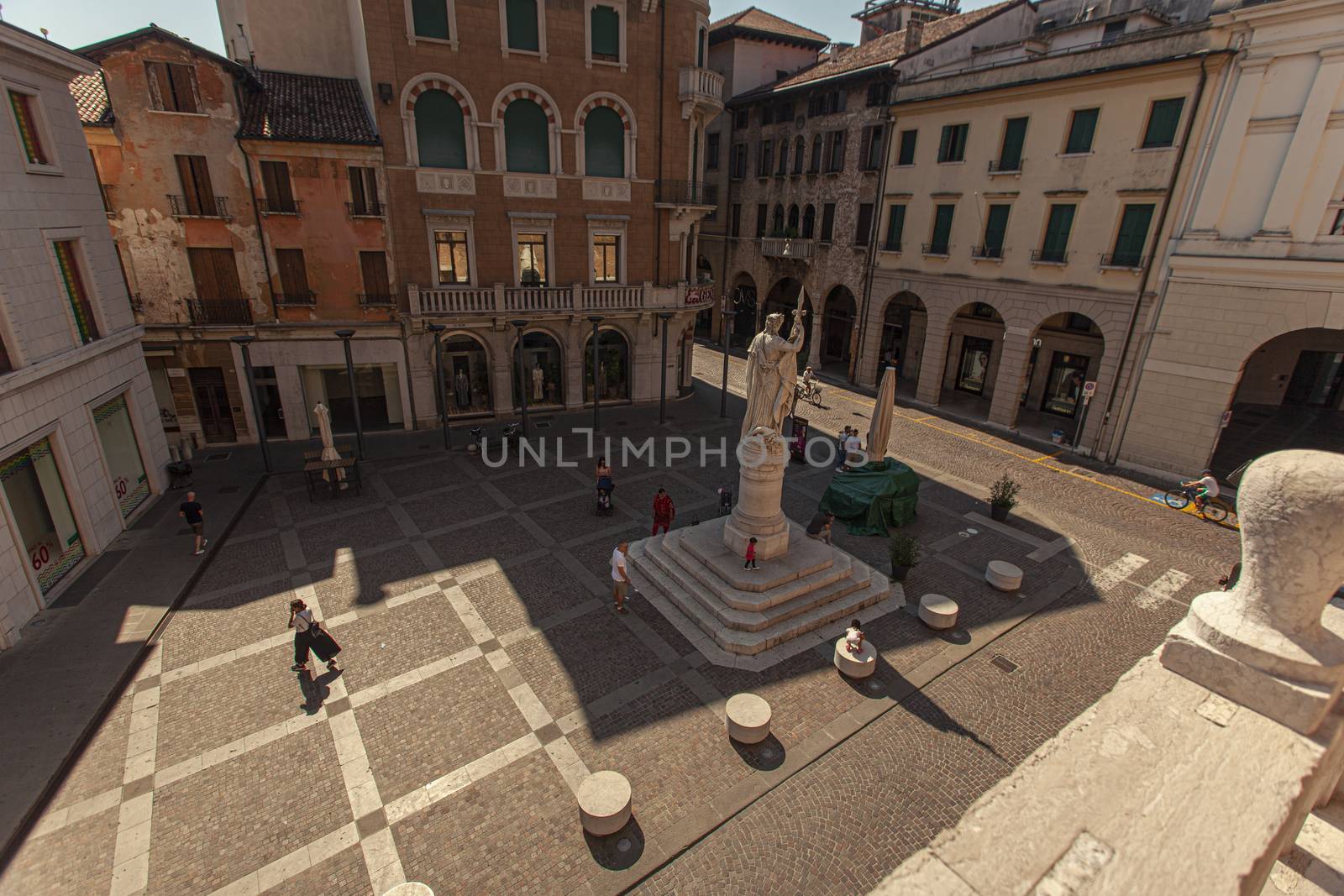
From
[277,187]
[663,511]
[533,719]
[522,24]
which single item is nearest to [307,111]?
[277,187]

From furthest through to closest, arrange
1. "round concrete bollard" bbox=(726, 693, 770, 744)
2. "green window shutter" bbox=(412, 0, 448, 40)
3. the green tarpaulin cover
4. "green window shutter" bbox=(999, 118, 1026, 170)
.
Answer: "green window shutter" bbox=(999, 118, 1026, 170) → "green window shutter" bbox=(412, 0, 448, 40) → the green tarpaulin cover → "round concrete bollard" bbox=(726, 693, 770, 744)

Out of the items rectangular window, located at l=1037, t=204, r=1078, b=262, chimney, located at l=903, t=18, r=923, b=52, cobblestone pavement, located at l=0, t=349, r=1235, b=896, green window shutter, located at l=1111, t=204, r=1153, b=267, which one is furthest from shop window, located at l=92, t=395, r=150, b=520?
chimney, located at l=903, t=18, r=923, b=52

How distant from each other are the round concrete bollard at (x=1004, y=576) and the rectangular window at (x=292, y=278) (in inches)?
971

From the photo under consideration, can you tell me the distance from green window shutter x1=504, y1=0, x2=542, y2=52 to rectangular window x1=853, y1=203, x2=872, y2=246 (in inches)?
702

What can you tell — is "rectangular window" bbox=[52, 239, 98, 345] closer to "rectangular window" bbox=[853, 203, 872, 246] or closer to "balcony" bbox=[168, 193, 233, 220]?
"balcony" bbox=[168, 193, 233, 220]

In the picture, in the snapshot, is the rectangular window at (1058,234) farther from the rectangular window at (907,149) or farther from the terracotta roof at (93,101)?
the terracotta roof at (93,101)

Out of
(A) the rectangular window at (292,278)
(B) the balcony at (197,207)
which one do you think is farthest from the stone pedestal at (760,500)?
(B) the balcony at (197,207)

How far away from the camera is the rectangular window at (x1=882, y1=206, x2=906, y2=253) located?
31344 mm

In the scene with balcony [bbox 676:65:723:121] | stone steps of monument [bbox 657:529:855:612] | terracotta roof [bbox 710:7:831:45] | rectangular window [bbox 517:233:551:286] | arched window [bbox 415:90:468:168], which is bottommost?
stone steps of monument [bbox 657:529:855:612]

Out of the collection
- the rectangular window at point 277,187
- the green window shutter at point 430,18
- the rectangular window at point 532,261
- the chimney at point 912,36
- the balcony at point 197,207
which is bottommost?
the rectangular window at point 532,261

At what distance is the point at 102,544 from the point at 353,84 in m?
20.2

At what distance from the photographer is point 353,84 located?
26.3m

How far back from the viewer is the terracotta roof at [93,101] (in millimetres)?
20469

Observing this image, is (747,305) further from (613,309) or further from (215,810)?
(215,810)
